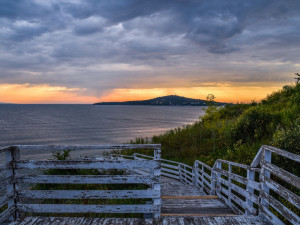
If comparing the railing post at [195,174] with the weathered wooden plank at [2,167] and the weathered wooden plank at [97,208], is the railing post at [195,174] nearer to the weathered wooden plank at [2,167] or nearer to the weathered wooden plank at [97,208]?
the weathered wooden plank at [97,208]

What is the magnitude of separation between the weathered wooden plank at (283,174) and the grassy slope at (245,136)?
4.19 m

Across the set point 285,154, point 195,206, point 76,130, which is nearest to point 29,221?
point 195,206

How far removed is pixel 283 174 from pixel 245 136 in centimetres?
1180

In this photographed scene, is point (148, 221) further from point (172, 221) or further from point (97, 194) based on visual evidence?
point (97, 194)

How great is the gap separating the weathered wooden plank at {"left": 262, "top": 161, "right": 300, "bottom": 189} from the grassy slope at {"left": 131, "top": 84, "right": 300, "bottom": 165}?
4.19 metres

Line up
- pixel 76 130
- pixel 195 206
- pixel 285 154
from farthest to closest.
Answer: pixel 76 130, pixel 195 206, pixel 285 154

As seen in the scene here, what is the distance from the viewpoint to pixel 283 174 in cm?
363

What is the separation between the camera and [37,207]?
4.32 meters

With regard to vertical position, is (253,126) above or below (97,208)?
above

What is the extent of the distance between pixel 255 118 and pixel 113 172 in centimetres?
944

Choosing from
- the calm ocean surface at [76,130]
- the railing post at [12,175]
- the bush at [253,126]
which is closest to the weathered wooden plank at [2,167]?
the railing post at [12,175]

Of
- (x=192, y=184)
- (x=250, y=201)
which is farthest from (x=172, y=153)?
(x=250, y=201)

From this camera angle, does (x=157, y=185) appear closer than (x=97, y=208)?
Yes

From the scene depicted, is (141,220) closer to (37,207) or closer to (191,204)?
(37,207)
